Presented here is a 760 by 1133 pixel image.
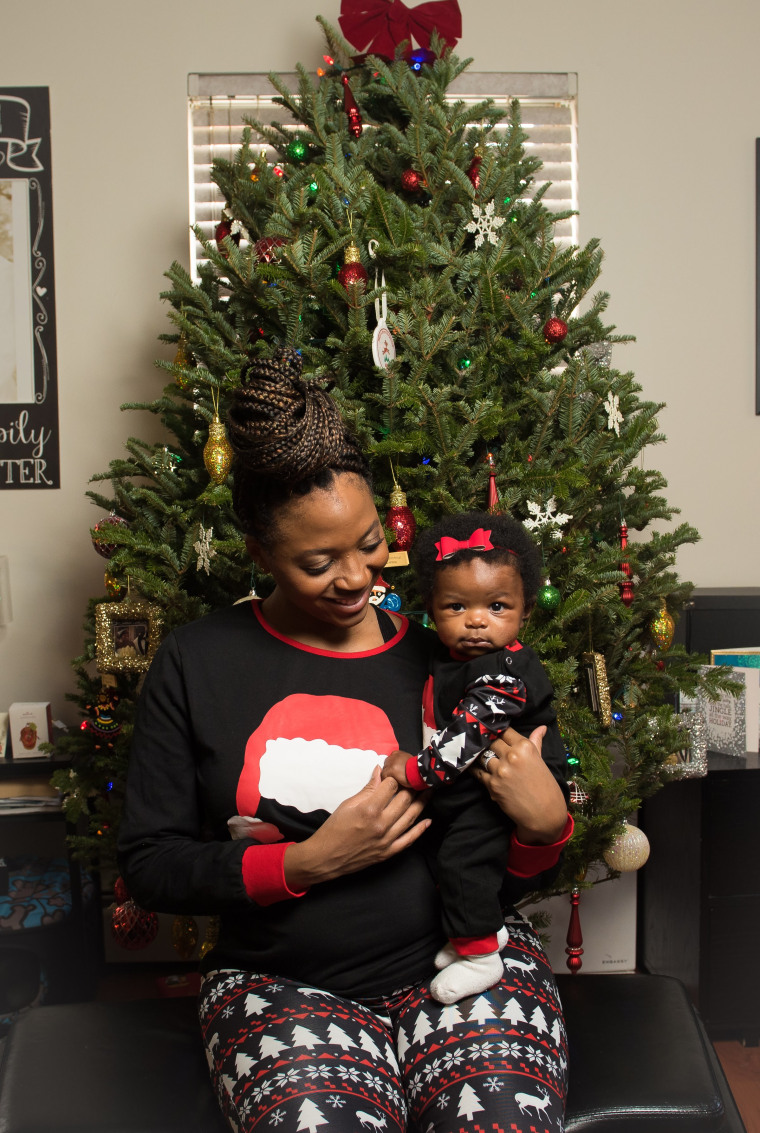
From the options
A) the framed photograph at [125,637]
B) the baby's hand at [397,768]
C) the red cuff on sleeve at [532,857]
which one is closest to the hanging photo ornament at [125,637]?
the framed photograph at [125,637]

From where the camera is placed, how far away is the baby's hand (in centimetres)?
115

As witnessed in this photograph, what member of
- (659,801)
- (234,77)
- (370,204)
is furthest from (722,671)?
(234,77)

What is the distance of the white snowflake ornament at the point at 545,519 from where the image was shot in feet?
6.11

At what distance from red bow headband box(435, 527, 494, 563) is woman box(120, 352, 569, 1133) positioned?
12 centimetres

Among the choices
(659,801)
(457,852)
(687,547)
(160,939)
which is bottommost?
(160,939)

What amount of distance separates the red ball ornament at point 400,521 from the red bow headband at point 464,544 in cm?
48

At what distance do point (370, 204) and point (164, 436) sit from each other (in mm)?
1208

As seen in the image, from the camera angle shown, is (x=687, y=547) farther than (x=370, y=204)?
Yes

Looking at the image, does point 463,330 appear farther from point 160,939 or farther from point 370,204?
point 160,939

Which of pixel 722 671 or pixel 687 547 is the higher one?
pixel 687 547

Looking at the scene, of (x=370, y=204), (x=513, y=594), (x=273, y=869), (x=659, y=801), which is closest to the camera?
(x=273, y=869)

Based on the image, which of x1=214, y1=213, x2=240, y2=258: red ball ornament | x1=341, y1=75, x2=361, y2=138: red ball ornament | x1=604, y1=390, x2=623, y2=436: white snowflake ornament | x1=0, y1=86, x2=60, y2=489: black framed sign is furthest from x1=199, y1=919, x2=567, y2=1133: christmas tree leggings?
x1=0, y1=86, x2=60, y2=489: black framed sign

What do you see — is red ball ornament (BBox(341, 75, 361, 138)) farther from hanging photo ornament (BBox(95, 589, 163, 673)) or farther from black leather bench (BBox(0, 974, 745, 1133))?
black leather bench (BBox(0, 974, 745, 1133))

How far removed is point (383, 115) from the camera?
2.16 metres
